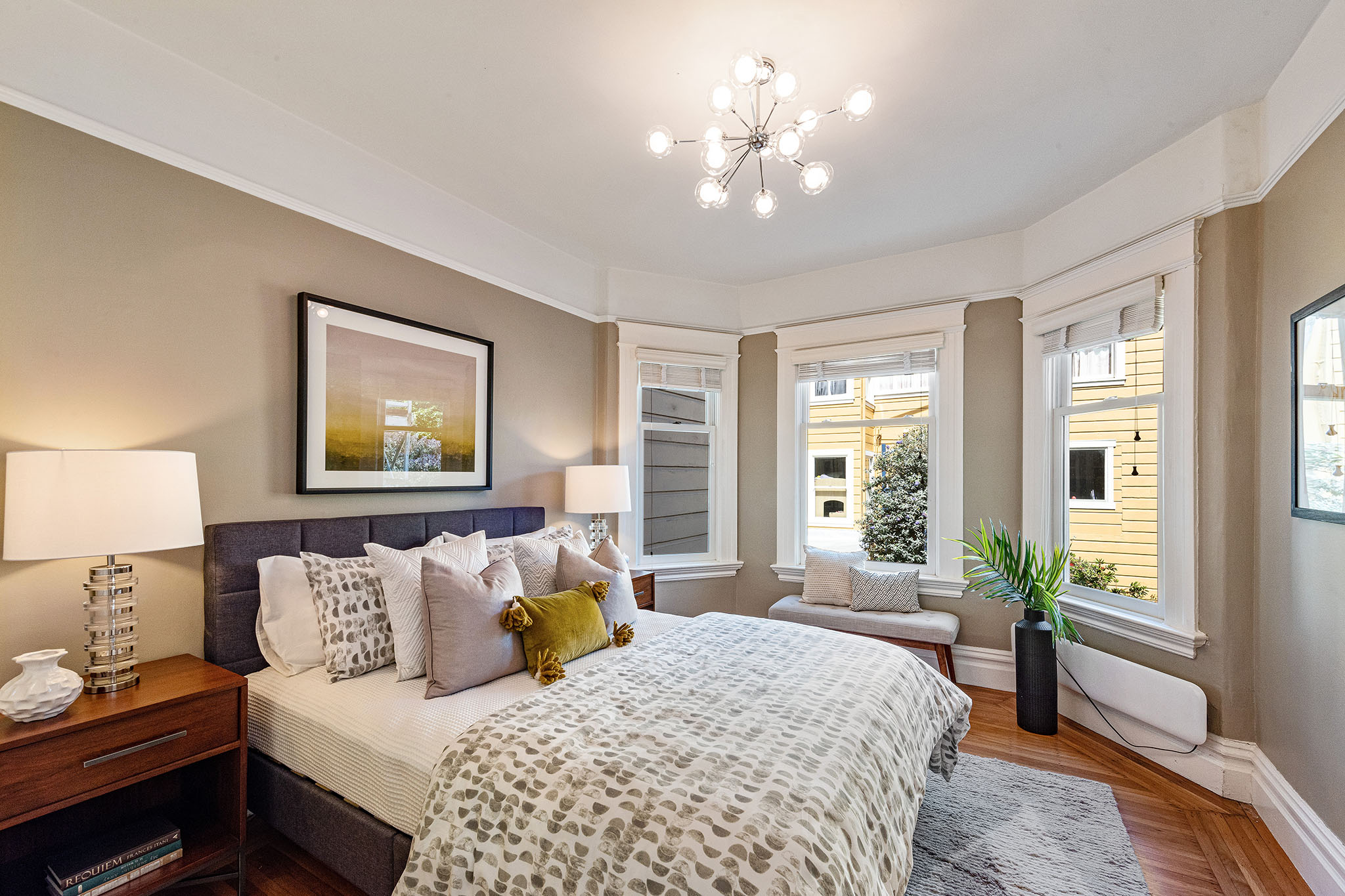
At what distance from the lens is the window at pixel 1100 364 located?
3.11 metres

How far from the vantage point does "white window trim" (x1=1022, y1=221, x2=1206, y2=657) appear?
2.65m

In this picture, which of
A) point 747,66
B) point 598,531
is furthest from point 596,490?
point 747,66

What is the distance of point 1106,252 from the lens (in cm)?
305

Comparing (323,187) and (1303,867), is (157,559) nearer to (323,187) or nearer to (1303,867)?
(323,187)

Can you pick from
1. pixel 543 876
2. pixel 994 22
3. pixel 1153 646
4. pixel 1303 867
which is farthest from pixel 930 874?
pixel 994 22

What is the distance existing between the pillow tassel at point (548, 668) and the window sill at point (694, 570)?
82.6 inches

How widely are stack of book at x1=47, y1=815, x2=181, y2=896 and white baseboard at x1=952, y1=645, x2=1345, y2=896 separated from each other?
3.47 metres

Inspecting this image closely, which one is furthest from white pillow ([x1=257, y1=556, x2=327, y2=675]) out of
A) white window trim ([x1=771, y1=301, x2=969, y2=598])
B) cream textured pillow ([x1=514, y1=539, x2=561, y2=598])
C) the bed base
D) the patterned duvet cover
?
white window trim ([x1=771, y1=301, x2=969, y2=598])

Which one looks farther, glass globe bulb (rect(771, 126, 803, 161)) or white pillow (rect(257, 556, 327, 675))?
white pillow (rect(257, 556, 327, 675))

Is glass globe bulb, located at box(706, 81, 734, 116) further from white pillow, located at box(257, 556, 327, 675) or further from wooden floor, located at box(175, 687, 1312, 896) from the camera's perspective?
wooden floor, located at box(175, 687, 1312, 896)

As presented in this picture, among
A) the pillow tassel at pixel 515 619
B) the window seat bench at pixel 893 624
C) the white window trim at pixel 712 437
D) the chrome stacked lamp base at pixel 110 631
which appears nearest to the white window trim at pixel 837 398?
the white window trim at pixel 712 437

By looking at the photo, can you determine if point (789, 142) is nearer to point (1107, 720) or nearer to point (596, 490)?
point (596, 490)

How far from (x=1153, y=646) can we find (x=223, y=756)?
3.79 metres

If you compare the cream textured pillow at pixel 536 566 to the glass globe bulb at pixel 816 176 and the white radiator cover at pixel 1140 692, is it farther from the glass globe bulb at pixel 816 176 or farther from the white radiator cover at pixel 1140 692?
the white radiator cover at pixel 1140 692
